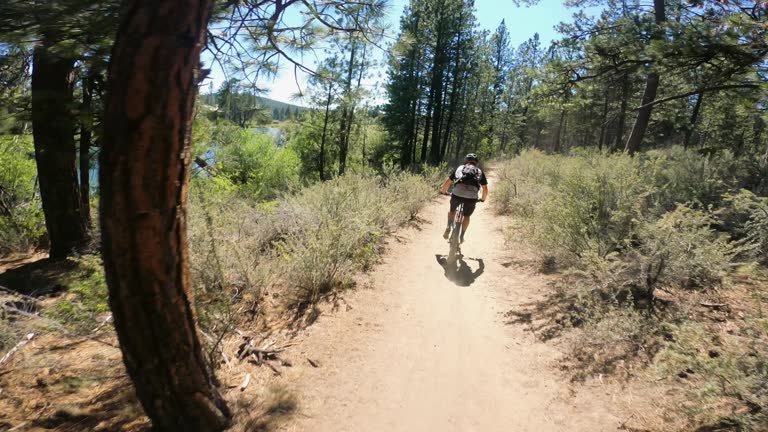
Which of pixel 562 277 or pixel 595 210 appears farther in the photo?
pixel 595 210

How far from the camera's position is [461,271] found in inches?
227

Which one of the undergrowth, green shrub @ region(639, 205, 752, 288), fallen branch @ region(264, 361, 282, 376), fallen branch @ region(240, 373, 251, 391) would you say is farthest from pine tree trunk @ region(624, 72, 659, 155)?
fallen branch @ region(240, 373, 251, 391)

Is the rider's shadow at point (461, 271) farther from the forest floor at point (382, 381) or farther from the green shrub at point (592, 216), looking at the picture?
the green shrub at point (592, 216)

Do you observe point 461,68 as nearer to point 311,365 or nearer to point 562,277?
point 562,277

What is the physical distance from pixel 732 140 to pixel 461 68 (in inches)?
969

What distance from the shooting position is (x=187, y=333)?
6.81 feet

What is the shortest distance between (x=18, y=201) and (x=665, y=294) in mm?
12534

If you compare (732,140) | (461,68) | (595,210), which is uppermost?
(461,68)

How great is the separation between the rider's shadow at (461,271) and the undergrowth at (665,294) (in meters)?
0.99

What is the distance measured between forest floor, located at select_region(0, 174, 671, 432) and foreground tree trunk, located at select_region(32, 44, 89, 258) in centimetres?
257

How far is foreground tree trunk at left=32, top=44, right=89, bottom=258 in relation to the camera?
13.2 feet

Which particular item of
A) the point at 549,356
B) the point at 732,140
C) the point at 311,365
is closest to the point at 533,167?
the point at 549,356

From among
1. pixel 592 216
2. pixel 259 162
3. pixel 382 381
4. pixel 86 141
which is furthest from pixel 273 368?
pixel 259 162

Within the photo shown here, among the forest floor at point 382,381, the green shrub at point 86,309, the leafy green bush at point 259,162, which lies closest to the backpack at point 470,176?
the forest floor at point 382,381
